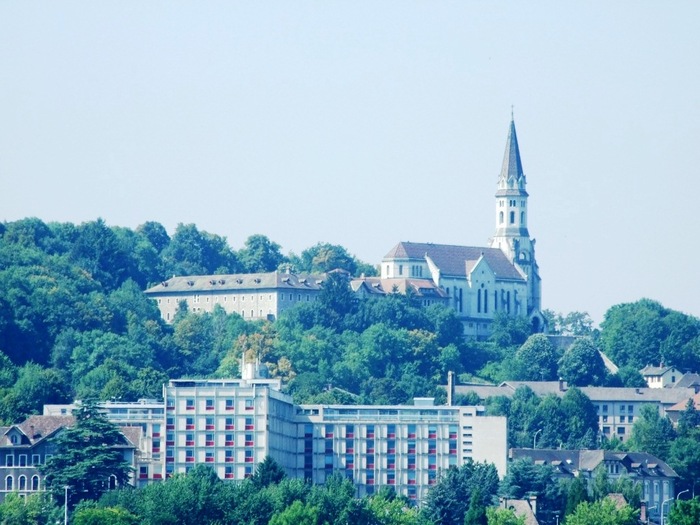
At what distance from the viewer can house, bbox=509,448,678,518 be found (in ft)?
525

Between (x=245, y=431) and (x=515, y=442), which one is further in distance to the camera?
(x=515, y=442)

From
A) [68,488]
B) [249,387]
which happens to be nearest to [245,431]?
[249,387]

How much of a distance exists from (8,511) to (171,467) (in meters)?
17.1

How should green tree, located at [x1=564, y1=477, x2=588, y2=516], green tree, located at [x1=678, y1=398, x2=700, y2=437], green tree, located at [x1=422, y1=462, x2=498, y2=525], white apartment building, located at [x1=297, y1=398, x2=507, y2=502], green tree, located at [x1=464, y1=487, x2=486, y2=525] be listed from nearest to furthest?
green tree, located at [x1=464, y1=487, x2=486, y2=525]
green tree, located at [x1=422, y1=462, x2=498, y2=525]
green tree, located at [x1=564, y1=477, x2=588, y2=516]
white apartment building, located at [x1=297, y1=398, x2=507, y2=502]
green tree, located at [x1=678, y1=398, x2=700, y2=437]

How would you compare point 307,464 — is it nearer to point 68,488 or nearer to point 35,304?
point 68,488

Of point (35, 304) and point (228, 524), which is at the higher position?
point (35, 304)

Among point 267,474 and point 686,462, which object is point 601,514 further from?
point 686,462


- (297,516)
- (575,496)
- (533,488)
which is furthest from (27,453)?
(575,496)

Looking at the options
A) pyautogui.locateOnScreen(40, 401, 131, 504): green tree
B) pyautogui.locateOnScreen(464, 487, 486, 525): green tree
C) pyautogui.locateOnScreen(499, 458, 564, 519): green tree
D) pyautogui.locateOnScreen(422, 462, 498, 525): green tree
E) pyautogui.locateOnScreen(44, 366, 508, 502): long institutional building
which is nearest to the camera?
pyautogui.locateOnScreen(464, 487, 486, 525): green tree

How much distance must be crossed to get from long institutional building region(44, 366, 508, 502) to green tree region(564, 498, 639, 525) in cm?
1645

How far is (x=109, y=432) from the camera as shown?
463ft

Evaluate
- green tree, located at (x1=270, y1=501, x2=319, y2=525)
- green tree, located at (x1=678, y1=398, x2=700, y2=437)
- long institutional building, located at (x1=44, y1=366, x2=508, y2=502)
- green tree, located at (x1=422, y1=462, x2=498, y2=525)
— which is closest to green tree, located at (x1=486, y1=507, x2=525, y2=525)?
green tree, located at (x1=422, y1=462, x2=498, y2=525)

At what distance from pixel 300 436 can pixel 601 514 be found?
25762 millimetres

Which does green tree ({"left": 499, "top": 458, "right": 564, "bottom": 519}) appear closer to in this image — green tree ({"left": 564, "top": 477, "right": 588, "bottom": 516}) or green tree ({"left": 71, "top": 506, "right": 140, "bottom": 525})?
green tree ({"left": 564, "top": 477, "right": 588, "bottom": 516})
